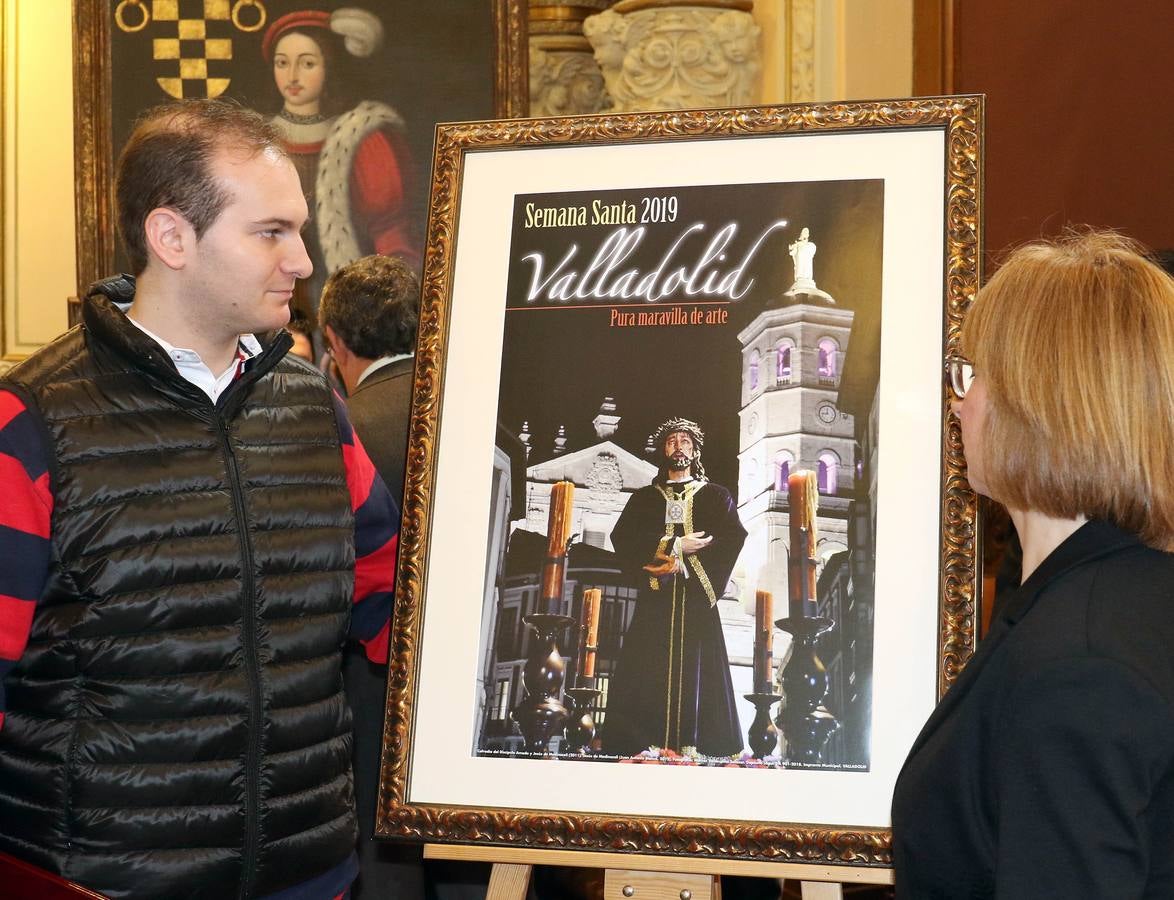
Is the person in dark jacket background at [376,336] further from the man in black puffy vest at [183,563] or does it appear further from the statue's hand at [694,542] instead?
the statue's hand at [694,542]

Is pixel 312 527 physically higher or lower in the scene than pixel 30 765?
higher

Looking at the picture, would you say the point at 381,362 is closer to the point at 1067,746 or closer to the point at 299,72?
the point at 1067,746

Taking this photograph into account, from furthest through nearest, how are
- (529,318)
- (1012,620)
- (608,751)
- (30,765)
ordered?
(529,318), (608,751), (30,765), (1012,620)

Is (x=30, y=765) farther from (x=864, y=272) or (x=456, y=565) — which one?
(x=864, y=272)

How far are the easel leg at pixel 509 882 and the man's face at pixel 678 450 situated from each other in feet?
2.10

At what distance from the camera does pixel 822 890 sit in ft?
6.01

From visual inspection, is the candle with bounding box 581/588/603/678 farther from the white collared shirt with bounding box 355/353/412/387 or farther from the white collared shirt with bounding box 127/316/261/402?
the white collared shirt with bounding box 355/353/412/387

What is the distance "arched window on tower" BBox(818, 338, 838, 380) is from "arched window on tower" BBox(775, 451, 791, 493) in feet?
0.42

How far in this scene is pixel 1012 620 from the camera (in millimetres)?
1330

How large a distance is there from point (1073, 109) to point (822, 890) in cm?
232

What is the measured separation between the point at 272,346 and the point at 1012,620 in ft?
3.68

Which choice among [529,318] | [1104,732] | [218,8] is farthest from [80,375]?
[218,8]

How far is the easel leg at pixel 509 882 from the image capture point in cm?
190

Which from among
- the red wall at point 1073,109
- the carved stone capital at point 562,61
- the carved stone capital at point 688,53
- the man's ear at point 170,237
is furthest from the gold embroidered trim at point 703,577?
the carved stone capital at point 562,61
